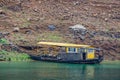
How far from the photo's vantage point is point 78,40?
7950 cm

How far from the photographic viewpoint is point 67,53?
71812 mm

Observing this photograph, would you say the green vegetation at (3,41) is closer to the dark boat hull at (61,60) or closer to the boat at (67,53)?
the boat at (67,53)

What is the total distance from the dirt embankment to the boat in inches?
115

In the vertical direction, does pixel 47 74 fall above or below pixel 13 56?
above

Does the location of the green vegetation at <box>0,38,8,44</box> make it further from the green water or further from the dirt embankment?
the green water

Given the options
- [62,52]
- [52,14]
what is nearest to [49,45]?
[62,52]

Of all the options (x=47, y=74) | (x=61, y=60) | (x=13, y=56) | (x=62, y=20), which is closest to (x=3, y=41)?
(x=13, y=56)

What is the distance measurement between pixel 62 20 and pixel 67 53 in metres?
14.8

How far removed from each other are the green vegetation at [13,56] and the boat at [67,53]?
3.41ft

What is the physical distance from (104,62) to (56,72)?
69.4ft

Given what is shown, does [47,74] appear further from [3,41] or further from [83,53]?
[3,41]

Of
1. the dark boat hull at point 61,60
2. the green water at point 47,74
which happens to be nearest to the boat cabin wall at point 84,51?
the dark boat hull at point 61,60

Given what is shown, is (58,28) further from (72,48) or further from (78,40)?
(72,48)

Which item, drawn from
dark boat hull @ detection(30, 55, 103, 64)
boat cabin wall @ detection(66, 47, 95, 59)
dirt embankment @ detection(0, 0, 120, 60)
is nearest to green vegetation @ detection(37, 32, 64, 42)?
dirt embankment @ detection(0, 0, 120, 60)
